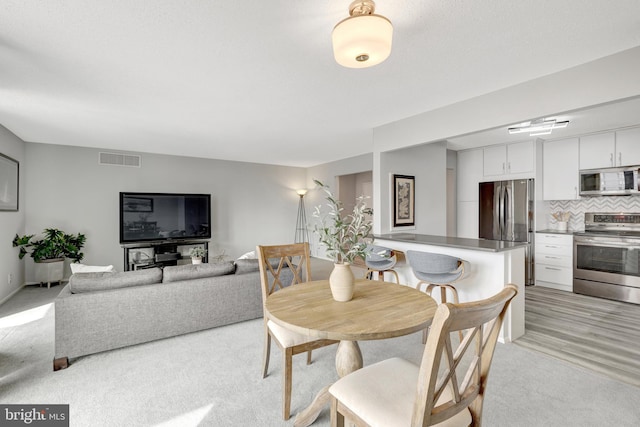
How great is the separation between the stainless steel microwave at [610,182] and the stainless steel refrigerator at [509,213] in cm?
66

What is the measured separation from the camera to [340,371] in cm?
172

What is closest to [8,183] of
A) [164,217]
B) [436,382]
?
[164,217]

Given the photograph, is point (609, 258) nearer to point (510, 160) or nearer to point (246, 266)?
point (510, 160)

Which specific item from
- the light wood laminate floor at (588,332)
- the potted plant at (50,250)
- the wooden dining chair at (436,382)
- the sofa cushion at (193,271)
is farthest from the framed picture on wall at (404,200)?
the potted plant at (50,250)

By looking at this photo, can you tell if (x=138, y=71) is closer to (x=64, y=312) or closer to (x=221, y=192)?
(x=64, y=312)

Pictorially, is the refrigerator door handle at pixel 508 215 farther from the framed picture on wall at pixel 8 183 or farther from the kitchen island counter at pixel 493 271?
the framed picture on wall at pixel 8 183

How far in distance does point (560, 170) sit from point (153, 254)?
709 centimetres

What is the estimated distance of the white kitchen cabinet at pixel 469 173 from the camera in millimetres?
5375

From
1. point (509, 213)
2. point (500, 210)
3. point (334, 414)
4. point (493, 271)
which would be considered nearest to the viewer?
point (334, 414)

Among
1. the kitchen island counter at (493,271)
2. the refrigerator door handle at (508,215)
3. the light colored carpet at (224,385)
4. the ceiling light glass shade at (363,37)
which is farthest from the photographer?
the refrigerator door handle at (508,215)

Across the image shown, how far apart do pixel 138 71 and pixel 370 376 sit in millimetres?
2757

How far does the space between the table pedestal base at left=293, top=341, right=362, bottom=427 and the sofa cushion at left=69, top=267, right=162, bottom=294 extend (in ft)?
6.26

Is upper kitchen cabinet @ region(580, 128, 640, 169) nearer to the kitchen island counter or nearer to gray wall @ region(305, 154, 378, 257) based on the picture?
the kitchen island counter

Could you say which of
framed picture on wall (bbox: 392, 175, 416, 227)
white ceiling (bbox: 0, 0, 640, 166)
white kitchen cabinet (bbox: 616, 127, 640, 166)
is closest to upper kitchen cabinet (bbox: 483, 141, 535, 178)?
white kitchen cabinet (bbox: 616, 127, 640, 166)
